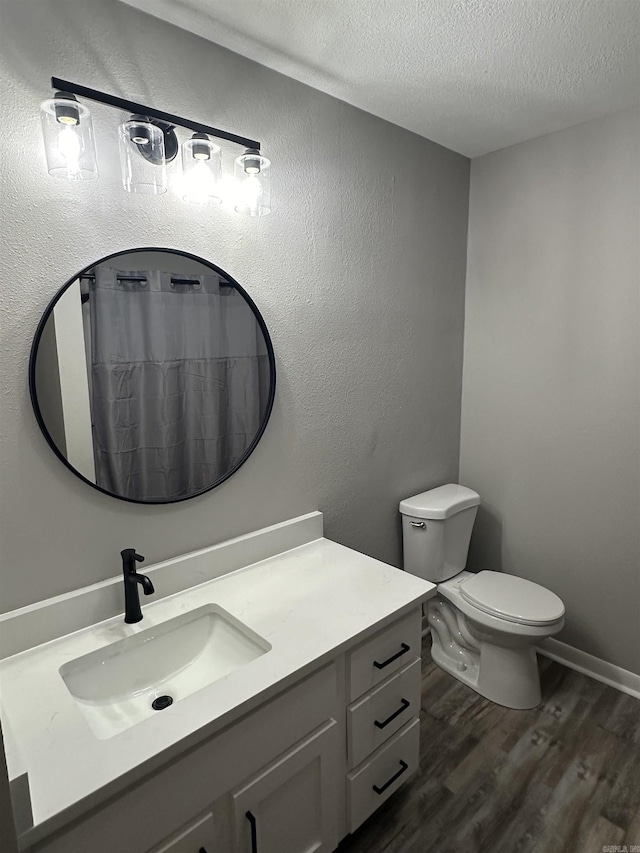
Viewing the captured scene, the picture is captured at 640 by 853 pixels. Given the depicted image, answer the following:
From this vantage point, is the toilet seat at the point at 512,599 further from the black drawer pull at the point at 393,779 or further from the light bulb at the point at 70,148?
the light bulb at the point at 70,148

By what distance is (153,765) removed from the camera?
959 millimetres

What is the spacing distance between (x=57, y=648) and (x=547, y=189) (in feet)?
8.22

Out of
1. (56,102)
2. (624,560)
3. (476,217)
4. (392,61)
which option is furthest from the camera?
(476,217)

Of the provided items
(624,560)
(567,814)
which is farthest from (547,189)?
(567,814)

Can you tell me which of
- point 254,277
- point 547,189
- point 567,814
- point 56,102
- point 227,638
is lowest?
point 567,814

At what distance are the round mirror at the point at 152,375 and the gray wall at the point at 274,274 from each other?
0.05 meters

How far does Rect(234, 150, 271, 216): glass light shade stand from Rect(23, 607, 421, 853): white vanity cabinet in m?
1.29

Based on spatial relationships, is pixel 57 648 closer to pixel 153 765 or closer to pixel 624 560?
pixel 153 765

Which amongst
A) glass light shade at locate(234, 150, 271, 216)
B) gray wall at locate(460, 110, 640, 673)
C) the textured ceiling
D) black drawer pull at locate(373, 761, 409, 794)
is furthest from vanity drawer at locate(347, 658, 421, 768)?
the textured ceiling

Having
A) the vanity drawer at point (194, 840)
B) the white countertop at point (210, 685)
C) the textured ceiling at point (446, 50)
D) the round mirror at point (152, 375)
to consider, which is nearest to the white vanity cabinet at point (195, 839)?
the vanity drawer at point (194, 840)

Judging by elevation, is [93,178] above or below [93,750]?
above

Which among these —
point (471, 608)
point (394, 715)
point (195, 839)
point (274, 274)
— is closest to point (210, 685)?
point (195, 839)

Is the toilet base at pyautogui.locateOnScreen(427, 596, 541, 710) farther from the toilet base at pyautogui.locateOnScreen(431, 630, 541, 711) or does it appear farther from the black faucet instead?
the black faucet

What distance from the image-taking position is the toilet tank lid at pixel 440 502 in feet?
7.34
